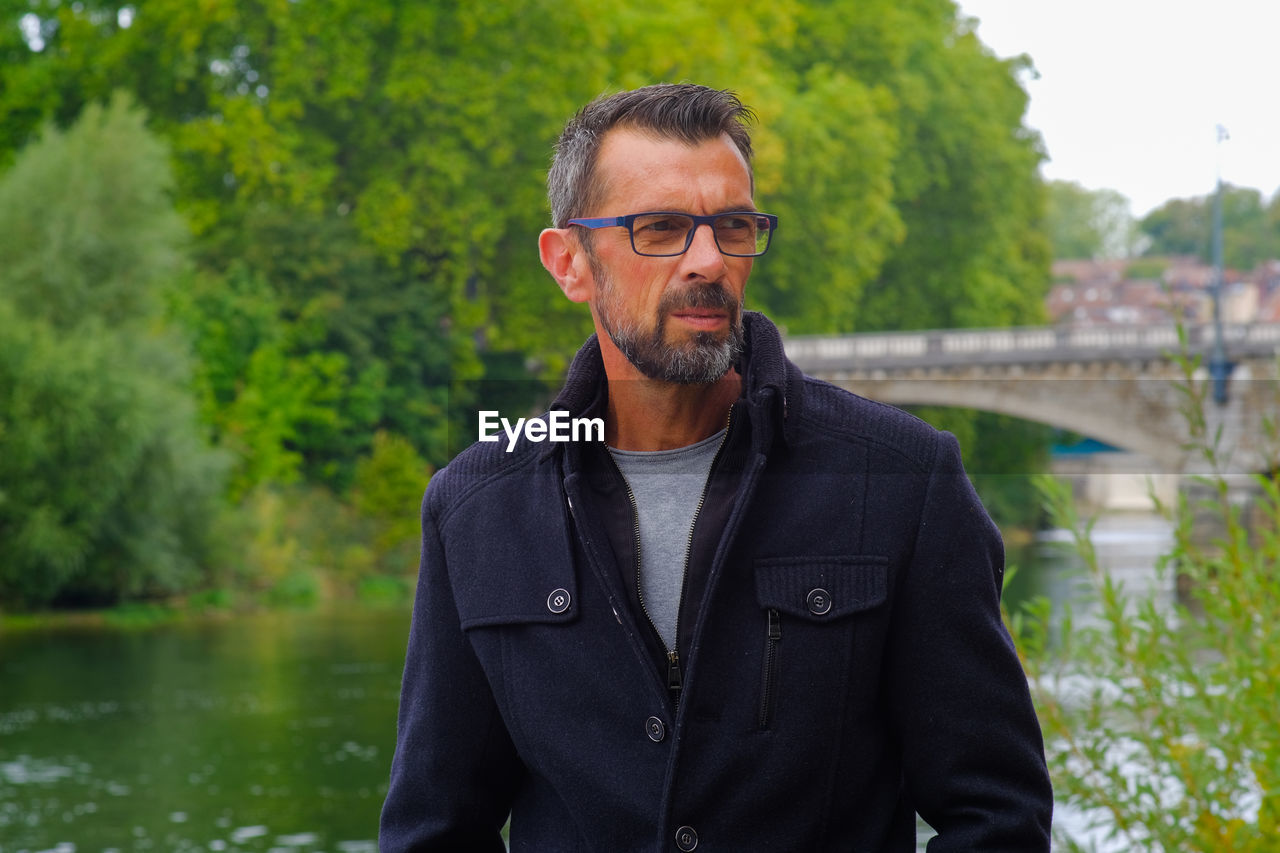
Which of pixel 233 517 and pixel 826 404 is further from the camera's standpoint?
pixel 233 517

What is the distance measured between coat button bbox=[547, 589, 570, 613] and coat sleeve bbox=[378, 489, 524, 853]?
134 millimetres

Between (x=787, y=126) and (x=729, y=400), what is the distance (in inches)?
1076

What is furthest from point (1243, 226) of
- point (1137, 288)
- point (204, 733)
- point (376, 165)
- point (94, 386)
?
point (204, 733)

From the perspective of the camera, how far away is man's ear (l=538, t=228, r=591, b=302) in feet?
6.06

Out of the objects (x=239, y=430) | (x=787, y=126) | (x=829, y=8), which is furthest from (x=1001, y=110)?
(x=239, y=430)

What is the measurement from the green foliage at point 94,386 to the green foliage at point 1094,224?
230 feet

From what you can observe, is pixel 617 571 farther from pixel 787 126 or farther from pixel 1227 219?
pixel 1227 219

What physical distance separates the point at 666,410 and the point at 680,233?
185mm

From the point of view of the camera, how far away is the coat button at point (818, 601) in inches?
67.0

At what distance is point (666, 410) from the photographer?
5.96 feet

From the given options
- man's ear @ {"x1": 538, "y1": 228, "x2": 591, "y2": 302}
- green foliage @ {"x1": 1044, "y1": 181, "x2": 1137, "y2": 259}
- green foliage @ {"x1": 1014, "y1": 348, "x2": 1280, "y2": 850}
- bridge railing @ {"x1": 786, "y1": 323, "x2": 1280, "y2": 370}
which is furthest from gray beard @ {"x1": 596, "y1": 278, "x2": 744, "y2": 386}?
green foliage @ {"x1": 1044, "y1": 181, "x2": 1137, "y2": 259}

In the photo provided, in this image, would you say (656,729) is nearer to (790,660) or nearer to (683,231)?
(790,660)

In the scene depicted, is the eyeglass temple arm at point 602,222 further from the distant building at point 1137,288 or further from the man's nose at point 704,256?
the distant building at point 1137,288

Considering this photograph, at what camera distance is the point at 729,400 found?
1.83m
